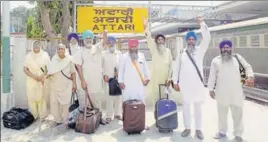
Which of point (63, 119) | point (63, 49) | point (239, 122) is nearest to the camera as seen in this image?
point (239, 122)

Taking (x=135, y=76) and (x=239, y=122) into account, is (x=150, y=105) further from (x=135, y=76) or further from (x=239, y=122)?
(x=239, y=122)

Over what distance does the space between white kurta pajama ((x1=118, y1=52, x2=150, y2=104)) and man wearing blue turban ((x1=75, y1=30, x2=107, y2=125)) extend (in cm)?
42

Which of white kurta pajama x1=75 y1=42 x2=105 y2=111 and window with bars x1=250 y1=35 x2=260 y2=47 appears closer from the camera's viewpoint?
white kurta pajama x1=75 y1=42 x2=105 y2=111

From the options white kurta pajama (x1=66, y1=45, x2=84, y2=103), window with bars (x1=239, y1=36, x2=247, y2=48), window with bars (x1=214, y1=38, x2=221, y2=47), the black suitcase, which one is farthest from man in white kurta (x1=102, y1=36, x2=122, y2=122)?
window with bars (x1=214, y1=38, x2=221, y2=47)

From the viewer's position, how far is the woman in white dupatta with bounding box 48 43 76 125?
478 centimetres

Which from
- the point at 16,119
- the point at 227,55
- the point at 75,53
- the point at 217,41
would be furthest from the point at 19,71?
the point at 217,41

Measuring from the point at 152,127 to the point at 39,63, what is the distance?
2149 mm

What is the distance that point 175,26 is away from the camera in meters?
26.8

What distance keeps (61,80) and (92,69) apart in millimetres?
519

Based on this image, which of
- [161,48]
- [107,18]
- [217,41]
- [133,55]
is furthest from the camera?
[217,41]

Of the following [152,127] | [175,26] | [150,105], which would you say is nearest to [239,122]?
[152,127]

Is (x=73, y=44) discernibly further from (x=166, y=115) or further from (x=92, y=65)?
(x=166, y=115)

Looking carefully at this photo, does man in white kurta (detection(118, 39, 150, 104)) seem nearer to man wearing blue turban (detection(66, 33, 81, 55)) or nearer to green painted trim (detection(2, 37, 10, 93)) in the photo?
man wearing blue turban (detection(66, 33, 81, 55))

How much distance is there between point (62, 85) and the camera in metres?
4.87
